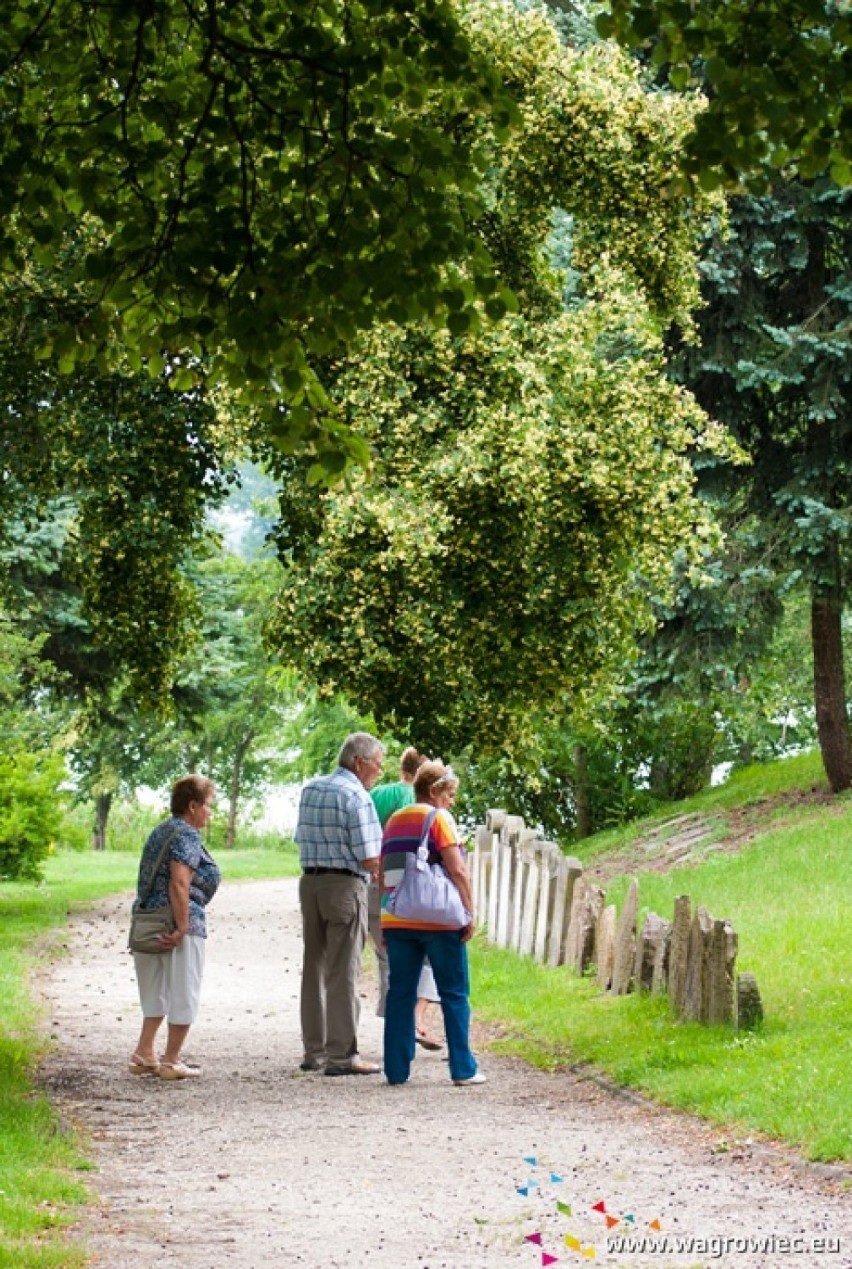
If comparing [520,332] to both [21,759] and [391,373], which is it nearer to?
[391,373]

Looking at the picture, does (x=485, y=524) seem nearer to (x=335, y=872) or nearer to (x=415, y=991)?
(x=335, y=872)

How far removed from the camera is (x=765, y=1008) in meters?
11.9

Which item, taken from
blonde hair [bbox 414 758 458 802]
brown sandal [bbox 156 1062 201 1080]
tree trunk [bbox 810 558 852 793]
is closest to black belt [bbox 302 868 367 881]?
blonde hair [bbox 414 758 458 802]

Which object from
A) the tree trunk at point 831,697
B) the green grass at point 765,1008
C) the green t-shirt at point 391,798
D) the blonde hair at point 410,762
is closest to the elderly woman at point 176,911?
the green t-shirt at point 391,798

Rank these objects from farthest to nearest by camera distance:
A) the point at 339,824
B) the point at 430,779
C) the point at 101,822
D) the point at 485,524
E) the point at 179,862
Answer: the point at 101,822 → the point at 485,524 → the point at 339,824 → the point at 179,862 → the point at 430,779

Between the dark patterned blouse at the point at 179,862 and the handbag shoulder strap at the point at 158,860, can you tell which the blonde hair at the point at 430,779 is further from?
the handbag shoulder strap at the point at 158,860

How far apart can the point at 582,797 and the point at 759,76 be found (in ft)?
77.1

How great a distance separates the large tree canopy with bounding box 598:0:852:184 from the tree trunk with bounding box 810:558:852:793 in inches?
647

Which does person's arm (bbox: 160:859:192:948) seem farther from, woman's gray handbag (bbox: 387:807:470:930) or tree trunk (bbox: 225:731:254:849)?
tree trunk (bbox: 225:731:254:849)

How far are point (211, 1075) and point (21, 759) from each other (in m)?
17.4

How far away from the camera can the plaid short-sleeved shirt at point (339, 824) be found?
37.5 ft

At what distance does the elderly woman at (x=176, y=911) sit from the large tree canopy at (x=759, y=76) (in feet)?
18.5

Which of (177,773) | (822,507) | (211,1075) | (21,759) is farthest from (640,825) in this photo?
(177,773)

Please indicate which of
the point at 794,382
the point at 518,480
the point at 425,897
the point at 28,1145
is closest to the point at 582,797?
the point at 794,382
